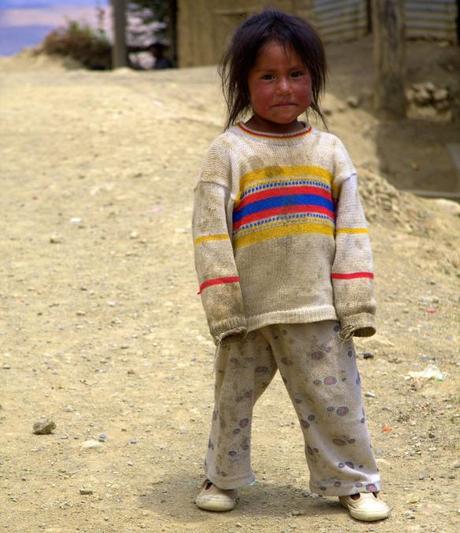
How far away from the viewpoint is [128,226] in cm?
670

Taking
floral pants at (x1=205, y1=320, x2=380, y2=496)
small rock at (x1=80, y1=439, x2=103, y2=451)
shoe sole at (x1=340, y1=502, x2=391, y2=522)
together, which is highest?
floral pants at (x1=205, y1=320, x2=380, y2=496)

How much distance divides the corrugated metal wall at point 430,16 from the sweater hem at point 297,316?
12.0 metres

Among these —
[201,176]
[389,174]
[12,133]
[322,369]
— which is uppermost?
[201,176]

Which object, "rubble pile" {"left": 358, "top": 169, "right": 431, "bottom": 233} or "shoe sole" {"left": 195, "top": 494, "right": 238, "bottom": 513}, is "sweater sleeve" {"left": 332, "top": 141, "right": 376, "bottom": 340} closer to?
"shoe sole" {"left": 195, "top": 494, "right": 238, "bottom": 513}

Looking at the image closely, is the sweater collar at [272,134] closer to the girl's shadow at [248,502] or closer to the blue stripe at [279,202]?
the blue stripe at [279,202]

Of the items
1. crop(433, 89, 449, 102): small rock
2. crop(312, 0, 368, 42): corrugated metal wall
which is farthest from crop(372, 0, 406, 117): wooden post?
crop(312, 0, 368, 42): corrugated metal wall


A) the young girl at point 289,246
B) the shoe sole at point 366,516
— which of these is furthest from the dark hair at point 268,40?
the shoe sole at point 366,516

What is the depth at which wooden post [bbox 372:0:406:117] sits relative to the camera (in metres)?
11.7

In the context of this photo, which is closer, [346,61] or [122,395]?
[122,395]

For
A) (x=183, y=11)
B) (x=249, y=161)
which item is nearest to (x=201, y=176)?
(x=249, y=161)

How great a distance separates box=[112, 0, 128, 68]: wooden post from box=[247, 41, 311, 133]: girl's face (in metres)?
14.7

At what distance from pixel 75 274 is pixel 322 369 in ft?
10.5

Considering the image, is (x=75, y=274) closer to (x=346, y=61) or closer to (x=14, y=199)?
(x=14, y=199)

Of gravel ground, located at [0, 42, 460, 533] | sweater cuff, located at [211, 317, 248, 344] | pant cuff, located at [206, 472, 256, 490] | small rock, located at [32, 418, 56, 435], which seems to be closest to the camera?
sweater cuff, located at [211, 317, 248, 344]
